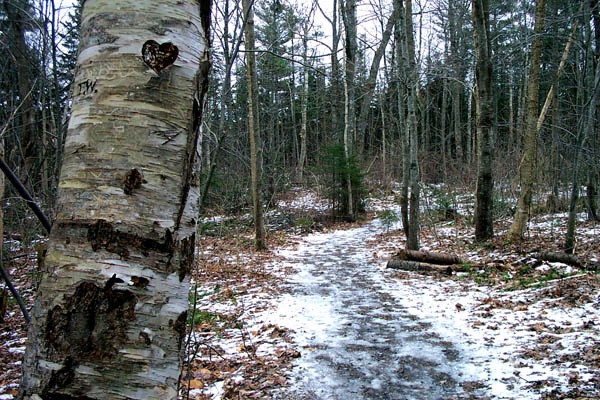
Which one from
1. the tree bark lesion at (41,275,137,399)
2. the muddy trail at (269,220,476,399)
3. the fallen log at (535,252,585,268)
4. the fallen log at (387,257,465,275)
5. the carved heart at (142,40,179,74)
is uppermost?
→ the carved heart at (142,40,179,74)

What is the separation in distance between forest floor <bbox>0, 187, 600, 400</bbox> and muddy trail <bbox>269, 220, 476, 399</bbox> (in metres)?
0.02

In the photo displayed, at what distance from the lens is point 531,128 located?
792 centimetres

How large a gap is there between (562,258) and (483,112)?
3.90 m

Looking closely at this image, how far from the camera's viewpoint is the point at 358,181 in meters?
14.9

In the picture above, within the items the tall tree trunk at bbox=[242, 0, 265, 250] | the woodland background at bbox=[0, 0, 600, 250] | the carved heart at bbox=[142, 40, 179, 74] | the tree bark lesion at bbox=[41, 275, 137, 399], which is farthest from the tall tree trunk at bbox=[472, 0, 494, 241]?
the tree bark lesion at bbox=[41, 275, 137, 399]

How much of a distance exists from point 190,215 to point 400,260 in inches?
293

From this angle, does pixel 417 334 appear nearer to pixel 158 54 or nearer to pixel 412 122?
pixel 158 54

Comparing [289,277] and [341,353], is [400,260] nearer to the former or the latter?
[289,277]

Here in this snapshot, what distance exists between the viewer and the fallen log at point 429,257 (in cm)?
747

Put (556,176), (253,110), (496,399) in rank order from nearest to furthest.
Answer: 1. (496,399)
2. (253,110)
3. (556,176)

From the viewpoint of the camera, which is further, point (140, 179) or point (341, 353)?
point (341, 353)

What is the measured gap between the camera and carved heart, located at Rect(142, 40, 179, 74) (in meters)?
0.87

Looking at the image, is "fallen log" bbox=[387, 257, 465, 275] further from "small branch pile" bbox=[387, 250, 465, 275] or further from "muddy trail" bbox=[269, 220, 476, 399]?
"muddy trail" bbox=[269, 220, 476, 399]

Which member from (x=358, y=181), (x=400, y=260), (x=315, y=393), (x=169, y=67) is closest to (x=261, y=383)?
(x=315, y=393)
